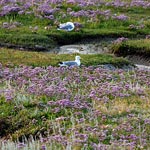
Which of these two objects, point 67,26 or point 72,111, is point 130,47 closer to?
point 67,26

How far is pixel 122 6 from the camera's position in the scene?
35.3m

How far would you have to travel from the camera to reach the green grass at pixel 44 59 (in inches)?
844

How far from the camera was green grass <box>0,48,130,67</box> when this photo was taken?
21425mm

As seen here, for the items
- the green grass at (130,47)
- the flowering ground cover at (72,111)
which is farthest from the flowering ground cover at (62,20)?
the flowering ground cover at (72,111)

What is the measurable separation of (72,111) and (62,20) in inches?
704

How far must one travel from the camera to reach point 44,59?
2217 centimetres

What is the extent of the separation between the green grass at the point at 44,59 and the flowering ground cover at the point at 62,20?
9.67ft

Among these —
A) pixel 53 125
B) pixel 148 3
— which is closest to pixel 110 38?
pixel 148 3

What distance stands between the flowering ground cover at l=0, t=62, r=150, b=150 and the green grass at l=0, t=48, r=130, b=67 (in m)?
3.81

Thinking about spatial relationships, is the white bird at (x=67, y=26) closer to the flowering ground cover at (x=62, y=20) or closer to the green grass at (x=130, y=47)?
the flowering ground cover at (x=62, y=20)

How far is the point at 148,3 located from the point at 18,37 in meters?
12.9

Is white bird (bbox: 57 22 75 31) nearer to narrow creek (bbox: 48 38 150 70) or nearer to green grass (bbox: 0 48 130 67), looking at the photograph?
narrow creek (bbox: 48 38 150 70)

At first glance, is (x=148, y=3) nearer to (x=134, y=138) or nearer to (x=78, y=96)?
(x=78, y=96)

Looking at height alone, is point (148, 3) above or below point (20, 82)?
below
